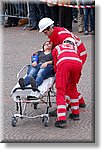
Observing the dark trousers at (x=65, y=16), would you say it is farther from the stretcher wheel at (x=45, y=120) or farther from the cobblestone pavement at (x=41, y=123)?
the stretcher wheel at (x=45, y=120)

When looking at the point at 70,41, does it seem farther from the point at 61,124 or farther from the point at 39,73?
the point at 61,124

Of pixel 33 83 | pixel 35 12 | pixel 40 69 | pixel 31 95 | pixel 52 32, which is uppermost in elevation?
pixel 35 12

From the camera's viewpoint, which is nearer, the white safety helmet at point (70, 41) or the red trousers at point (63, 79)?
the red trousers at point (63, 79)

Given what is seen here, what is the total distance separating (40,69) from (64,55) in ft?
1.64

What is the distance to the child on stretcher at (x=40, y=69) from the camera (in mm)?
6246

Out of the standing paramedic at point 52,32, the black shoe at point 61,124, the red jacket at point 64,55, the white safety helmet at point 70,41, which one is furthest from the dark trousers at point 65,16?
the black shoe at point 61,124

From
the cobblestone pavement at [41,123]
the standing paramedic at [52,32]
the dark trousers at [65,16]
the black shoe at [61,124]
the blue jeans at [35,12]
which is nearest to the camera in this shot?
the cobblestone pavement at [41,123]

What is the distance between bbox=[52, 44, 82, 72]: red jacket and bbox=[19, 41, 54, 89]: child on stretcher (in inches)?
8.8

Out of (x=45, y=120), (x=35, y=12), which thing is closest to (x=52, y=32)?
(x=45, y=120)

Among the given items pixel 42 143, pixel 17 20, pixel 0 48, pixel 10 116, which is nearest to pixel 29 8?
pixel 17 20

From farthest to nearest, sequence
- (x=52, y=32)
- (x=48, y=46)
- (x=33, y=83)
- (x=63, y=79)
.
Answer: (x=48, y=46)
(x=52, y=32)
(x=33, y=83)
(x=63, y=79)

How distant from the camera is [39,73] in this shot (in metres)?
6.43

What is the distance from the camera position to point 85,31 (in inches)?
511

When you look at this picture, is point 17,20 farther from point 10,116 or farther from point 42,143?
point 42,143
